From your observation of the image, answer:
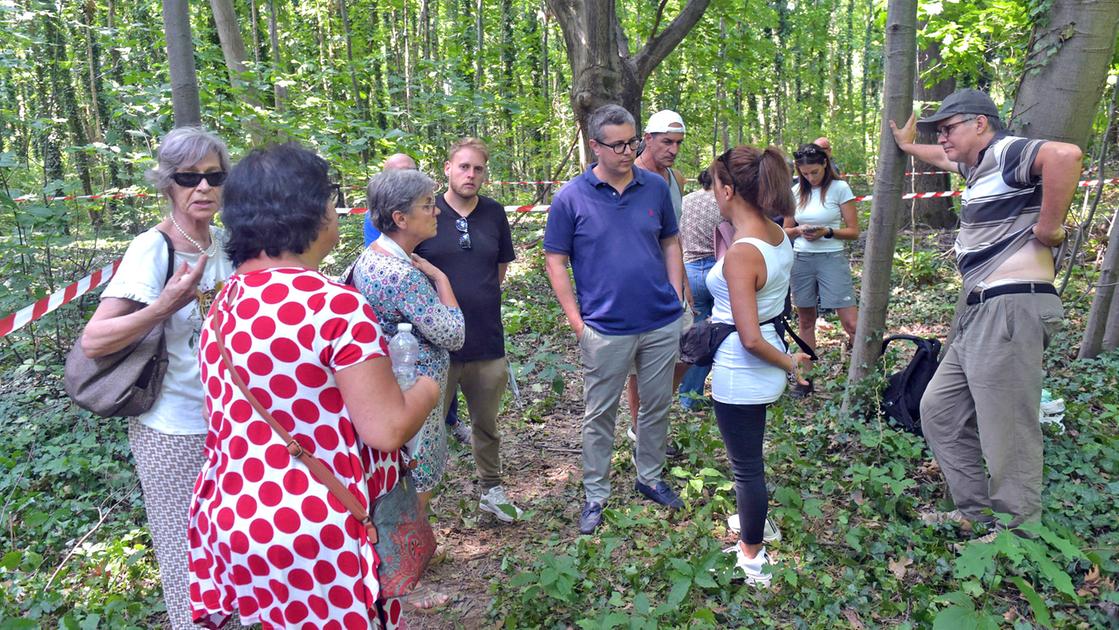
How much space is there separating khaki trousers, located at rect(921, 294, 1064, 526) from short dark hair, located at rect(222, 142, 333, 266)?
317 centimetres

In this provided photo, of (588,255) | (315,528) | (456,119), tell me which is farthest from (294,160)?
(456,119)

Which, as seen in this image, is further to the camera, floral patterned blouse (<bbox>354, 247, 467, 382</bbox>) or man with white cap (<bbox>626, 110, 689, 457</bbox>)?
man with white cap (<bbox>626, 110, 689, 457</bbox>)

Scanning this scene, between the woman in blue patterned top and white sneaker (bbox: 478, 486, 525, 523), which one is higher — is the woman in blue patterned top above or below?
above

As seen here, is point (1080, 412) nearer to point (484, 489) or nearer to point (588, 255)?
point (588, 255)

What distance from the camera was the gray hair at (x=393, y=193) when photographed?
10.6 feet

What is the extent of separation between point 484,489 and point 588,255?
1.54 m

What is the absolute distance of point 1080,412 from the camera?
500 cm

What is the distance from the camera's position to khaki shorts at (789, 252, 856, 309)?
6.20 m

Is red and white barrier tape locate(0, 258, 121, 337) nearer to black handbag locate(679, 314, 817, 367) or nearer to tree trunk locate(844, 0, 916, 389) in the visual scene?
black handbag locate(679, 314, 817, 367)

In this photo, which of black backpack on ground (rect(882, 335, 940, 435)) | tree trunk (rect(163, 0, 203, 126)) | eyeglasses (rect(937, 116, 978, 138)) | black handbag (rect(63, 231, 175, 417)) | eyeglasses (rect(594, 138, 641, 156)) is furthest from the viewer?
black backpack on ground (rect(882, 335, 940, 435))

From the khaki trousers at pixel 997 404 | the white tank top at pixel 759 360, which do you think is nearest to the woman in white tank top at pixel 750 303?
the white tank top at pixel 759 360

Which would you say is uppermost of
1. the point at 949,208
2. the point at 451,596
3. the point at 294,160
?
the point at 294,160

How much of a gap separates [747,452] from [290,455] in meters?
2.17

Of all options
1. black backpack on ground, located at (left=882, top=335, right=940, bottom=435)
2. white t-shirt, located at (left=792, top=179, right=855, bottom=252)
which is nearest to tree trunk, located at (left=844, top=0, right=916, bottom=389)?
black backpack on ground, located at (left=882, top=335, right=940, bottom=435)
